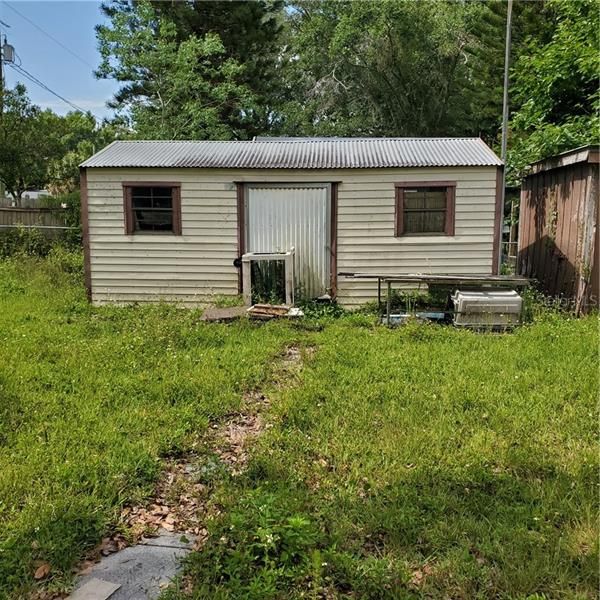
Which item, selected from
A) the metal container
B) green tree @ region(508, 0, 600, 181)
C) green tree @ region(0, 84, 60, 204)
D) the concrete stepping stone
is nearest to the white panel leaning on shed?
the metal container

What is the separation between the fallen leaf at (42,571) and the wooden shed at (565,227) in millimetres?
7182

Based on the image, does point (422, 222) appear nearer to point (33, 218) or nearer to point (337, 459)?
point (337, 459)

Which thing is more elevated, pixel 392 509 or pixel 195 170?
pixel 195 170

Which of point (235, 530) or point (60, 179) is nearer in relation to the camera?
point (235, 530)

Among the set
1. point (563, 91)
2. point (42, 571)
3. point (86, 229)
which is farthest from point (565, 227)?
point (42, 571)

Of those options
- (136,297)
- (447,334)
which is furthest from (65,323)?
(447,334)

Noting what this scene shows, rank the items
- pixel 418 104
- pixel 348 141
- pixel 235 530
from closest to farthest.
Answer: pixel 235 530, pixel 348 141, pixel 418 104

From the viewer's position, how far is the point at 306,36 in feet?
70.9

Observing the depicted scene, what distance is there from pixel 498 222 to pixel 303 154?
3347mm

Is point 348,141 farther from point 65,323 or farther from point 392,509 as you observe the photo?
point 392,509

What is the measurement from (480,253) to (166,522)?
6733 millimetres

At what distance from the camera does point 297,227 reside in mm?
8320

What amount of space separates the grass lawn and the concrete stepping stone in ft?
0.39

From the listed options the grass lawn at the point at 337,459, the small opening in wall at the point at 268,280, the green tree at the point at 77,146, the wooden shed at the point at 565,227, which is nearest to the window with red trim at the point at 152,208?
the small opening in wall at the point at 268,280
